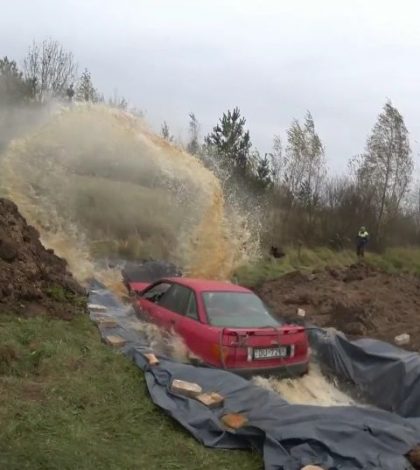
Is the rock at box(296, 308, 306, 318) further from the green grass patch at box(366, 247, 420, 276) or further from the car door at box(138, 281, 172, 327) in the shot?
the green grass patch at box(366, 247, 420, 276)

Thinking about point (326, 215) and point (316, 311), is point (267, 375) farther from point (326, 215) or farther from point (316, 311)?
point (326, 215)

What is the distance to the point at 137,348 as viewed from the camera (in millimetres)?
7180

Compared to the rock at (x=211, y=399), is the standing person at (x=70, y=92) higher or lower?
higher

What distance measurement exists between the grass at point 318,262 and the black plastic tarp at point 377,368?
8.67 m

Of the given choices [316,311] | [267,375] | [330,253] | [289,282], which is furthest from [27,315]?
[330,253]

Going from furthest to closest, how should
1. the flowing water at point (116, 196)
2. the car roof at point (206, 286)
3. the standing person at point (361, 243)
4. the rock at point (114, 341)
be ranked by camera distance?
1. the standing person at point (361, 243)
2. the flowing water at point (116, 196)
3. the car roof at point (206, 286)
4. the rock at point (114, 341)

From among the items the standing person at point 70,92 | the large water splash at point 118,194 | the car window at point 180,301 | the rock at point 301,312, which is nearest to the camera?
the car window at point 180,301

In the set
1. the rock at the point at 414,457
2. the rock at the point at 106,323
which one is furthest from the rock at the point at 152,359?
the rock at the point at 414,457

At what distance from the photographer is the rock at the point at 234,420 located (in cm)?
526

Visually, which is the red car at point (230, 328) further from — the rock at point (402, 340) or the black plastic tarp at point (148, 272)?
the black plastic tarp at point (148, 272)

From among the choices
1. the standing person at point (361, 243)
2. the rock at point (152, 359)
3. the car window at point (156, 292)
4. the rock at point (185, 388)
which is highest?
the car window at point (156, 292)

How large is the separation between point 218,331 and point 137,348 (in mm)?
985

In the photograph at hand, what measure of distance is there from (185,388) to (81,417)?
106 centimetres

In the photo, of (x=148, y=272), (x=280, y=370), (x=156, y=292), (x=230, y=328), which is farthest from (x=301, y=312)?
(x=230, y=328)
